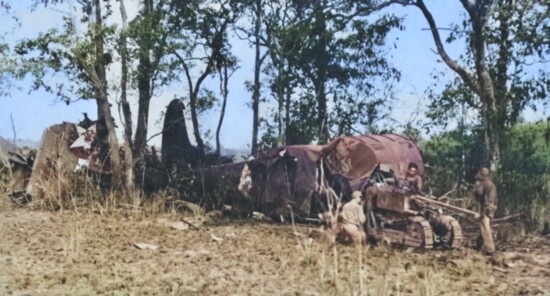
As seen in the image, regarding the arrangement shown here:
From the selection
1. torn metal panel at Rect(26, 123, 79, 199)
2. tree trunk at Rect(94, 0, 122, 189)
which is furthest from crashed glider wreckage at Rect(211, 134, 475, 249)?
torn metal panel at Rect(26, 123, 79, 199)

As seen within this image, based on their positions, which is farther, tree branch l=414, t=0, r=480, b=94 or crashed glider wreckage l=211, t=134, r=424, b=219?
tree branch l=414, t=0, r=480, b=94

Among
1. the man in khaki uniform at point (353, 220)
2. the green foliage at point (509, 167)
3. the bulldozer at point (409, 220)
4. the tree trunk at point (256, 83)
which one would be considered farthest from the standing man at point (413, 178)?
the tree trunk at point (256, 83)

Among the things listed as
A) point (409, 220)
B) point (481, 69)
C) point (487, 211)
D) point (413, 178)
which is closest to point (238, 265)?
point (409, 220)

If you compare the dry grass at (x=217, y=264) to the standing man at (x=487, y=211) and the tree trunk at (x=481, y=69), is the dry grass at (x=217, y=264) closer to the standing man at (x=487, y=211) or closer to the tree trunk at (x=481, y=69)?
the standing man at (x=487, y=211)

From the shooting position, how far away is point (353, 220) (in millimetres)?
10953

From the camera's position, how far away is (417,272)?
895 centimetres

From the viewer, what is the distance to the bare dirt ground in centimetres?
815

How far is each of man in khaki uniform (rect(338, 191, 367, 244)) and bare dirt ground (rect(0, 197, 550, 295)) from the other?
0.85 ft

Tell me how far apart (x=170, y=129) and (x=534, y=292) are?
13382mm

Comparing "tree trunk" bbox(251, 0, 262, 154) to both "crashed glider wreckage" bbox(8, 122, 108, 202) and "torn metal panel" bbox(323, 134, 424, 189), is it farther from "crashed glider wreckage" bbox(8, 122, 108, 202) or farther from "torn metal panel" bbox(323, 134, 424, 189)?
"torn metal panel" bbox(323, 134, 424, 189)

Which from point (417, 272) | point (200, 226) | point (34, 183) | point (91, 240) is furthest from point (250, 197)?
point (417, 272)

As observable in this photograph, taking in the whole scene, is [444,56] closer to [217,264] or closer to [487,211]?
[487,211]

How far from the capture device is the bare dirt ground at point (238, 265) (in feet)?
26.7

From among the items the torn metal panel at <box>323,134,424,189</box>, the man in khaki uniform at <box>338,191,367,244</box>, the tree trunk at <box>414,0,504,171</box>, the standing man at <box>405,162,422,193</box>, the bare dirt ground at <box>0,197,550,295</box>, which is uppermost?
the tree trunk at <box>414,0,504,171</box>
